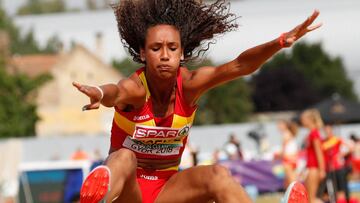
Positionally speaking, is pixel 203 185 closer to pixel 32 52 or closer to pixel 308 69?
pixel 308 69

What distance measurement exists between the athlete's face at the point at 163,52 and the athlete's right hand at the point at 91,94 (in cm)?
82

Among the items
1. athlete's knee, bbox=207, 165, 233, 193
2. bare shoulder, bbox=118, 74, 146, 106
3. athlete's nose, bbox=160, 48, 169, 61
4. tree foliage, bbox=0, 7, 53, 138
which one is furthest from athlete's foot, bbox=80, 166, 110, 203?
tree foliage, bbox=0, 7, 53, 138

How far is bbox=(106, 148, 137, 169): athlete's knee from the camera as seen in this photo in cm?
778

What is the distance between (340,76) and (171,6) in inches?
3128

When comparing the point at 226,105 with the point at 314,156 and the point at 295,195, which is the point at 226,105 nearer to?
the point at 314,156

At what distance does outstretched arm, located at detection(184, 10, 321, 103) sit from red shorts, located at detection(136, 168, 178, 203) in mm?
673

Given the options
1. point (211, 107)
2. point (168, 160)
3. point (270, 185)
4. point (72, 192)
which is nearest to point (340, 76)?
point (211, 107)

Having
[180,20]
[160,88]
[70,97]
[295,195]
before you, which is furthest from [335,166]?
[70,97]

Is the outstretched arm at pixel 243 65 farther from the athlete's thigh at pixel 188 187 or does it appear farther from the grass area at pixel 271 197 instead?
the grass area at pixel 271 197

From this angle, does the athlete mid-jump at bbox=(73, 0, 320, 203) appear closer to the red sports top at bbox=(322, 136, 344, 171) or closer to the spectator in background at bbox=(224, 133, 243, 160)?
the red sports top at bbox=(322, 136, 344, 171)

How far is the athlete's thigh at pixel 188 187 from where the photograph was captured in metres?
A: 8.09

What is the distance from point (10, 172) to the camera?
87.7ft

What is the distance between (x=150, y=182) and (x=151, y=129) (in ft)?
1.70

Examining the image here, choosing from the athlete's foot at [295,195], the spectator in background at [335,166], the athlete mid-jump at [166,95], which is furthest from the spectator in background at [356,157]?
the athlete's foot at [295,195]
